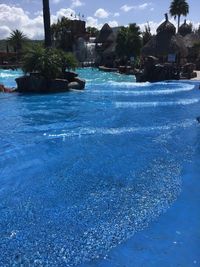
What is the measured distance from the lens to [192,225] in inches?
252

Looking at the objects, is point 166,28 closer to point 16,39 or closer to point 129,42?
point 129,42

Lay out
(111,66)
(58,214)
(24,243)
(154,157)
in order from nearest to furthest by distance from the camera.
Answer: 1. (24,243)
2. (58,214)
3. (154,157)
4. (111,66)

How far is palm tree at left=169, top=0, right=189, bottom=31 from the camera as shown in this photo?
70.6 meters

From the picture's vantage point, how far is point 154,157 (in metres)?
10.3

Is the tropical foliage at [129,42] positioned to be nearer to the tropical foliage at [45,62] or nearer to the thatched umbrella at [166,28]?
the thatched umbrella at [166,28]

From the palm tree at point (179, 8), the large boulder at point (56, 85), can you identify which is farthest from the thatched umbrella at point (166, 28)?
the palm tree at point (179, 8)

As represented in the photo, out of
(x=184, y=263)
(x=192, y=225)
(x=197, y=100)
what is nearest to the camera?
(x=184, y=263)

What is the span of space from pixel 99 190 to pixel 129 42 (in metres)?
44.4

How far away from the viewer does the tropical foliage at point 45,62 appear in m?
25.1

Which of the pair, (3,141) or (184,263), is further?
(3,141)

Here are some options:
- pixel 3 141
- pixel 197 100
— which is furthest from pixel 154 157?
pixel 197 100

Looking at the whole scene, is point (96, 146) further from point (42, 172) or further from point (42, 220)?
point (42, 220)

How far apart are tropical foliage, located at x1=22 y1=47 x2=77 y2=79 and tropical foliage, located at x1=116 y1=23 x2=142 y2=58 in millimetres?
25399

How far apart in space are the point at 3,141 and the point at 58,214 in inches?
228
